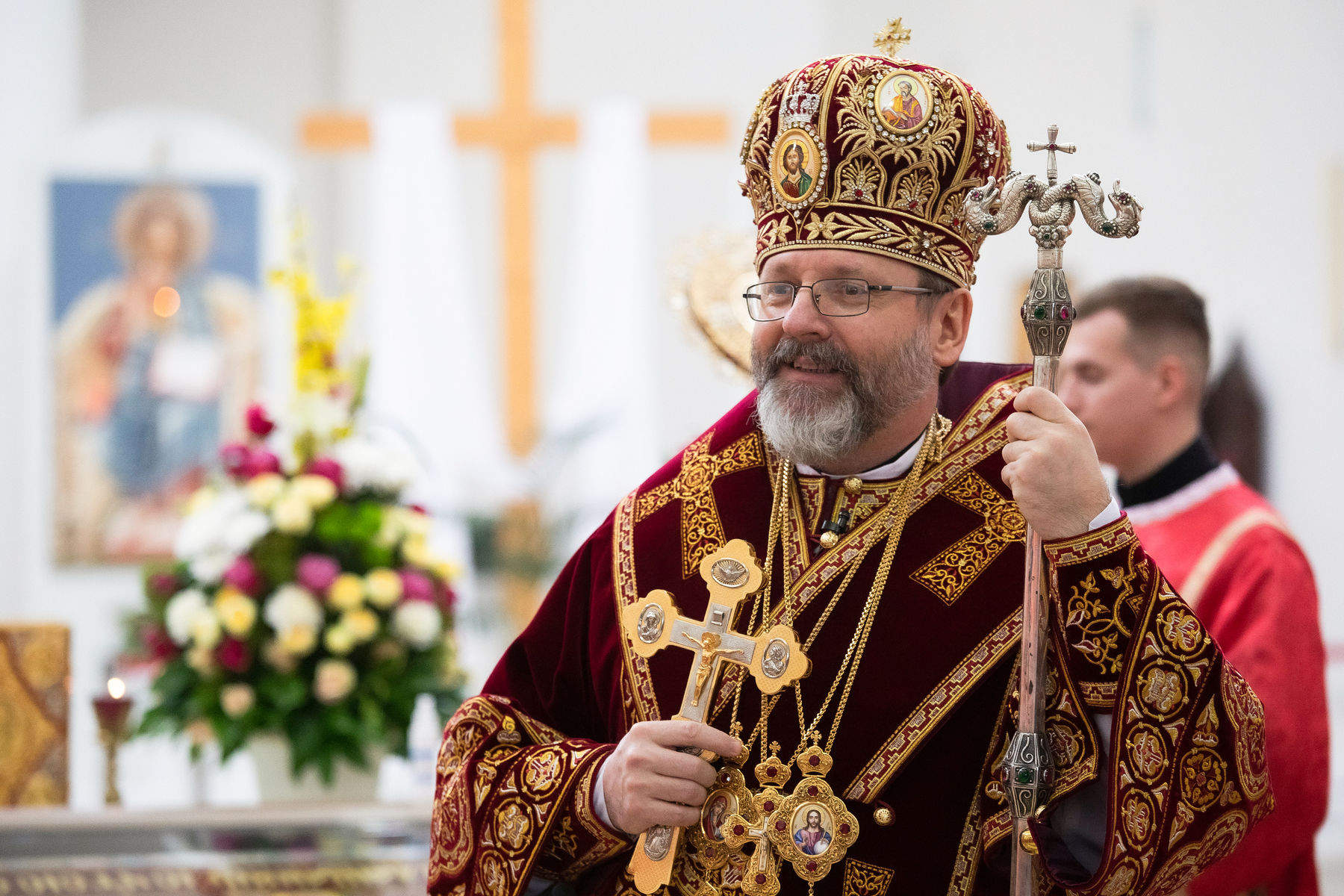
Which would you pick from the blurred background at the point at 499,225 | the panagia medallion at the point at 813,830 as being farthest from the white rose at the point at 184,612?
the blurred background at the point at 499,225

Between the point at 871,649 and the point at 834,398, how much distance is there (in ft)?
1.24

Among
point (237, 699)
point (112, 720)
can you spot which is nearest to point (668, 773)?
point (237, 699)

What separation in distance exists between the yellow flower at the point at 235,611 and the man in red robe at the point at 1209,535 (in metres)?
1.96

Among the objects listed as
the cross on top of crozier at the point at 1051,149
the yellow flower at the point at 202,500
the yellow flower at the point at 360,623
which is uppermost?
the cross on top of crozier at the point at 1051,149

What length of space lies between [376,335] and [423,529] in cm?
536

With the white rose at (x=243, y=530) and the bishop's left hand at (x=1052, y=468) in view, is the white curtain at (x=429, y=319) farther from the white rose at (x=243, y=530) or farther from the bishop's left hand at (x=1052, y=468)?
the bishop's left hand at (x=1052, y=468)

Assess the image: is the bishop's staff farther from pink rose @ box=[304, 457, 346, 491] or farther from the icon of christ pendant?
pink rose @ box=[304, 457, 346, 491]

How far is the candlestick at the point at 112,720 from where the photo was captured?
3615 mm

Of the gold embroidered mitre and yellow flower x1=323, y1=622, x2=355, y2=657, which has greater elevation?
the gold embroidered mitre

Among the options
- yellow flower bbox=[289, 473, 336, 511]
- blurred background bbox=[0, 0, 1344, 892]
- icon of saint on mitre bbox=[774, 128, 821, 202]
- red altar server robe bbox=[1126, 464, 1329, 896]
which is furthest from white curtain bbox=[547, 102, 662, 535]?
icon of saint on mitre bbox=[774, 128, 821, 202]

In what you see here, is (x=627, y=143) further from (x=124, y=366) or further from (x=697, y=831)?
(x=697, y=831)

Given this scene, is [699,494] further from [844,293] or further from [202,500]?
[202,500]

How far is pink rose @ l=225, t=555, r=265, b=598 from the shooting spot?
3.48m

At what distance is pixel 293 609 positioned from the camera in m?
3.45
